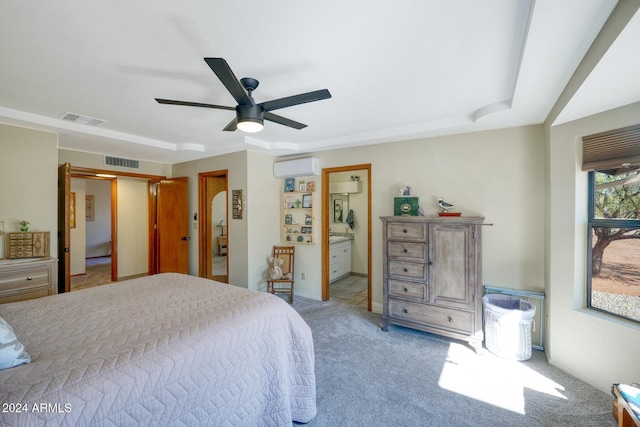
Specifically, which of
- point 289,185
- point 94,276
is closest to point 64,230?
point 94,276

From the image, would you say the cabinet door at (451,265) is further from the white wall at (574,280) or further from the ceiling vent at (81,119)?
the ceiling vent at (81,119)

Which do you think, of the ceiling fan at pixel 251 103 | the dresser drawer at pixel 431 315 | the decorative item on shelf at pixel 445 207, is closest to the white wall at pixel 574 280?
the dresser drawer at pixel 431 315

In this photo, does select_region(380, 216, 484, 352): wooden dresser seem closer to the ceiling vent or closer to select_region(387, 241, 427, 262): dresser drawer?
select_region(387, 241, 427, 262): dresser drawer

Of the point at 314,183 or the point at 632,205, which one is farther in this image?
the point at 314,183

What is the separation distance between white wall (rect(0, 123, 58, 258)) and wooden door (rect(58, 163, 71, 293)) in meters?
0.21

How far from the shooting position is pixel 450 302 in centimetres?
280

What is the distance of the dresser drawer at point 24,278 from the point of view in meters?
2.66

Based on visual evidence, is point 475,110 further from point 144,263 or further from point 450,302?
point 144,263

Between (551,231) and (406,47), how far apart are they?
214 centimetres

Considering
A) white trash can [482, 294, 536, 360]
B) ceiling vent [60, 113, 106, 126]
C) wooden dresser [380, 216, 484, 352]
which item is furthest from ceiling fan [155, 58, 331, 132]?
white trash can [482, 294, 536, 360]

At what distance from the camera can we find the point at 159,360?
1.18 metres

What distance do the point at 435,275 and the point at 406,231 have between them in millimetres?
559

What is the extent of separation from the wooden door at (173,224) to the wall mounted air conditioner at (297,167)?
6.10 ft

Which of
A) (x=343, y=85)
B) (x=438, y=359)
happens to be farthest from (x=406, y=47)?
(x=438, y=359)
